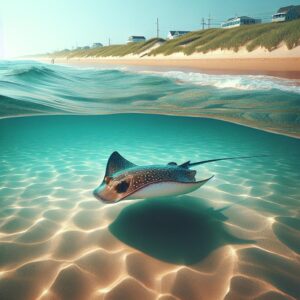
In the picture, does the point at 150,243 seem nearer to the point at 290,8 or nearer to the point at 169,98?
the point at 169,98

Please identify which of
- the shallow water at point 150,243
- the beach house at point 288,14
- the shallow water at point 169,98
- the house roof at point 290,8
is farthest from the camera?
the house roof at point 290,8

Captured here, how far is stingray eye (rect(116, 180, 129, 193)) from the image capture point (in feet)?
11.7

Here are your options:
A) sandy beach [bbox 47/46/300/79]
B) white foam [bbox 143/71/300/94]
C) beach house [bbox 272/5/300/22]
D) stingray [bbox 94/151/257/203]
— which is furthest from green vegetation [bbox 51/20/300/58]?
stingray [bbox 94/151/257/203]

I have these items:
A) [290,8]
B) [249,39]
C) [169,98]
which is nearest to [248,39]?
[249,39]

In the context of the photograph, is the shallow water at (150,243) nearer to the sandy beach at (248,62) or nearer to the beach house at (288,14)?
the sandy beach at (248,62)

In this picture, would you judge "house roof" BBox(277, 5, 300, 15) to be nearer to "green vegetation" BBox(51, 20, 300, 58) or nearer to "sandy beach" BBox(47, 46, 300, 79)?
"green vegetation" BBox(51, 20, 300, 58)

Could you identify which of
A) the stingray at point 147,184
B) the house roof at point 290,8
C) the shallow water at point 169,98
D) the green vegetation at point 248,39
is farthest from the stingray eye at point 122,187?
the house roof at point 290,8

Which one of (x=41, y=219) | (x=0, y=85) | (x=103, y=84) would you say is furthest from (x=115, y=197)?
(x=103, y=84)

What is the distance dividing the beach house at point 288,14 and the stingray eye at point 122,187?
273 feet

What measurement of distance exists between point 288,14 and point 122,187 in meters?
83.8

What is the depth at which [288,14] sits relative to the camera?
2633 inches

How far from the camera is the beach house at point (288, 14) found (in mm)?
67319

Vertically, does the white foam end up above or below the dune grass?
below

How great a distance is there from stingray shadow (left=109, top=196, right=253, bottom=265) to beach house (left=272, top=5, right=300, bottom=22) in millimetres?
82029
